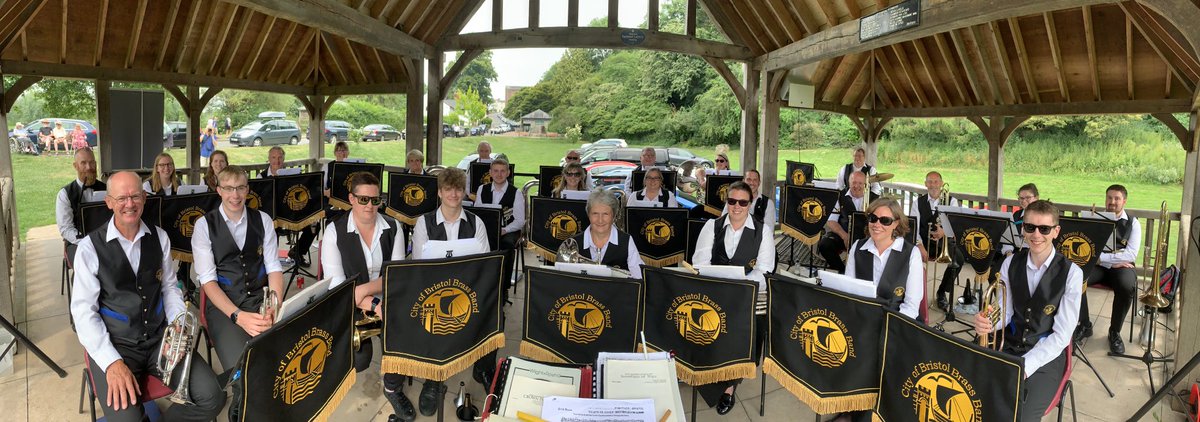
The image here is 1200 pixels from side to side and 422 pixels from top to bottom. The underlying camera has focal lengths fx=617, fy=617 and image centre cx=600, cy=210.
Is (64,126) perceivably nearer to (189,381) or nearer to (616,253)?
(189,381)

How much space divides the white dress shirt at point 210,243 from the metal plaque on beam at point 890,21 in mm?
6006

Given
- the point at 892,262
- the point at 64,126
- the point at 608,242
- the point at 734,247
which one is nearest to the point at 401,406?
the point at 608,242

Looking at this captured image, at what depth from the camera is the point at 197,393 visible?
9.93 ft

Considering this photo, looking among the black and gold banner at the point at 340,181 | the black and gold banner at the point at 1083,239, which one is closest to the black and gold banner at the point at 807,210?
the black and gold banner at the point at 1083,239

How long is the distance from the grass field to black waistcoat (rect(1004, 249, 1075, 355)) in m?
13.3

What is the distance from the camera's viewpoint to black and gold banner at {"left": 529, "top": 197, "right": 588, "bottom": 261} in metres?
5.62

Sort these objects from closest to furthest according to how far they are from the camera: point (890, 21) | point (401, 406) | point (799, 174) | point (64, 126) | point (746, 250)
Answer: point (401, 406)
point (746, 250)
point (890, 21)
point (799, 174)
point (64, 126)

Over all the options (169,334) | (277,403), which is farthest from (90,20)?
(277,403)

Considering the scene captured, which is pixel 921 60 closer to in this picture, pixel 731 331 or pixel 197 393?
pixel 731 331

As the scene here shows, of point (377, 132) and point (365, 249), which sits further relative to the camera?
point (377, 132)

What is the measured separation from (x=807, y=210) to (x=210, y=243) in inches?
223

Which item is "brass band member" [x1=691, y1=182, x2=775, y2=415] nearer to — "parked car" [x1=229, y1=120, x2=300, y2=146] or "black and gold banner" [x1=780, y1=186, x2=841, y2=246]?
"black and gold banner" [x1=780, y1=186, x2=841, y2=246]

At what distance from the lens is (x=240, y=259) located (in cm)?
385

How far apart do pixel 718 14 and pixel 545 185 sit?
16.0 ft
